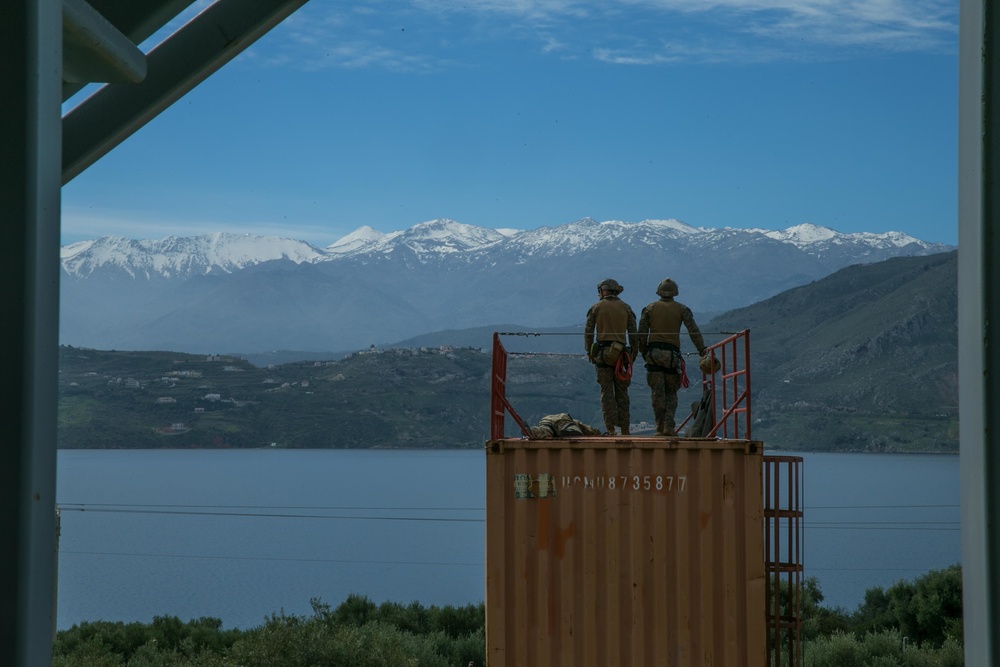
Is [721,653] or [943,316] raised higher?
[943,316]

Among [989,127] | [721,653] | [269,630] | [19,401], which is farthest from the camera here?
[269,630]

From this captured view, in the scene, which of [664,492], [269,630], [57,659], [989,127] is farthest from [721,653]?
[57,659]

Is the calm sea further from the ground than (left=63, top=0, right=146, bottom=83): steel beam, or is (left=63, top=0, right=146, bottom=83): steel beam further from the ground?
(left=63, top=0, right=146, bottom=83): steel beam

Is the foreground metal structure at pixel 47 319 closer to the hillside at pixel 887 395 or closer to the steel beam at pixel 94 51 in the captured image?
the steel beam at pixel 94 51

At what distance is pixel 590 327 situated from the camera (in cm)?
1328

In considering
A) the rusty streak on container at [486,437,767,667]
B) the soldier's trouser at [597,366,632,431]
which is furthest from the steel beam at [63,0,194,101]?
the soldier's trouser at [597,366,632,431]

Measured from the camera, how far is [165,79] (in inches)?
165

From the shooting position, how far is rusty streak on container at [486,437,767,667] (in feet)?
34.8

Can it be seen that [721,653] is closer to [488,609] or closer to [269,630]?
[488,609]

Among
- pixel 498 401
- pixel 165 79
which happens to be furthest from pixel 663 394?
pixel 165 79

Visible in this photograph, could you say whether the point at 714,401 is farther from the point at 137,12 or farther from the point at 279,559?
the point at 279,559

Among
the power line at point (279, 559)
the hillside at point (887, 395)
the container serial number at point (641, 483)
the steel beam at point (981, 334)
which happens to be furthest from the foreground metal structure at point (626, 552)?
the hillside at point (887, 395)

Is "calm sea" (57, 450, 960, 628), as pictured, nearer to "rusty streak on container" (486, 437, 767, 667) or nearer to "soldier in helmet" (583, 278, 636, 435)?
"soldier in helmet" (583, 278, 636, 435)

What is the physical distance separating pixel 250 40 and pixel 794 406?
7810 inches
